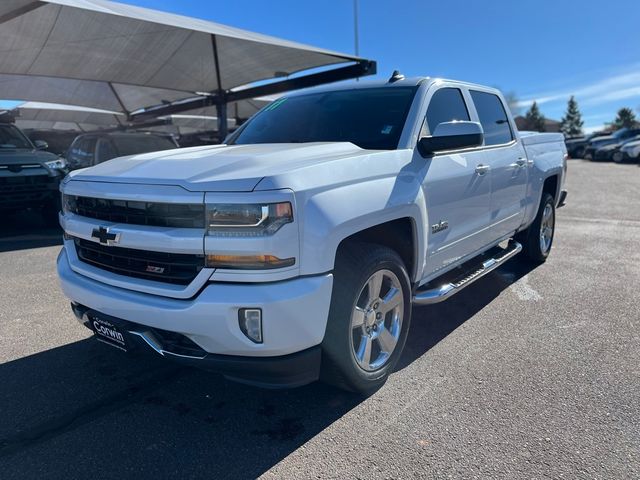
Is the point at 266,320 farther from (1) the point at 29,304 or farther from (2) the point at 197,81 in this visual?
(2) the point at 197,81

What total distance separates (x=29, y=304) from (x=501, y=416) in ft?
14.1

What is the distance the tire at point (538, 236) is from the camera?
5719 mm

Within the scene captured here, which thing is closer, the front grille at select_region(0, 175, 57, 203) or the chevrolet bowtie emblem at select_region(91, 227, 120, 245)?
the chevrolet bowtie emblem at select_region(91, 227, 120, 245)

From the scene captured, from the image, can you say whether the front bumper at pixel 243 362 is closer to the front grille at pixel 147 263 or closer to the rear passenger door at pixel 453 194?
the front grille at pixel 147 263

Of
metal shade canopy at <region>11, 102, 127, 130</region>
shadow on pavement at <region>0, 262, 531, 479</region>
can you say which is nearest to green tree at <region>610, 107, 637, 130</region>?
metal shade canopy at <region>11, 102, 127, 130</region>

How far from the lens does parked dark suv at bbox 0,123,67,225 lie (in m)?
7.63

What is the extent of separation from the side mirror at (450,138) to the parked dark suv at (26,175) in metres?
7.01

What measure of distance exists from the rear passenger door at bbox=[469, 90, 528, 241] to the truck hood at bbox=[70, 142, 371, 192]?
1789 mm

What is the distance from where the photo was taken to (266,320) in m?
2.25

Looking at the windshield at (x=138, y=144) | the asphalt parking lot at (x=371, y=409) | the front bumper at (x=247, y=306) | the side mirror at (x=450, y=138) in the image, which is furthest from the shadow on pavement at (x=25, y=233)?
the side mirror at (x=450, y=138)

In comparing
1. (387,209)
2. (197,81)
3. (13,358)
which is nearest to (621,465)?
(387,209)

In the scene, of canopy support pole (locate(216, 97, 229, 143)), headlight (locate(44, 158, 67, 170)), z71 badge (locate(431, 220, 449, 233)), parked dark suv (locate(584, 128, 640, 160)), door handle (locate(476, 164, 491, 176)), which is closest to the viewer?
z71 badge (locate(431, 220, 449, 233))

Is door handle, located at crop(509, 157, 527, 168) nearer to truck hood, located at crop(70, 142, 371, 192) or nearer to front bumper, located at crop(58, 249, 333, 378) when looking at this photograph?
truck hood, located at crop(70, 142, 371, 192)

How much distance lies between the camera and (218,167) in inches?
102
